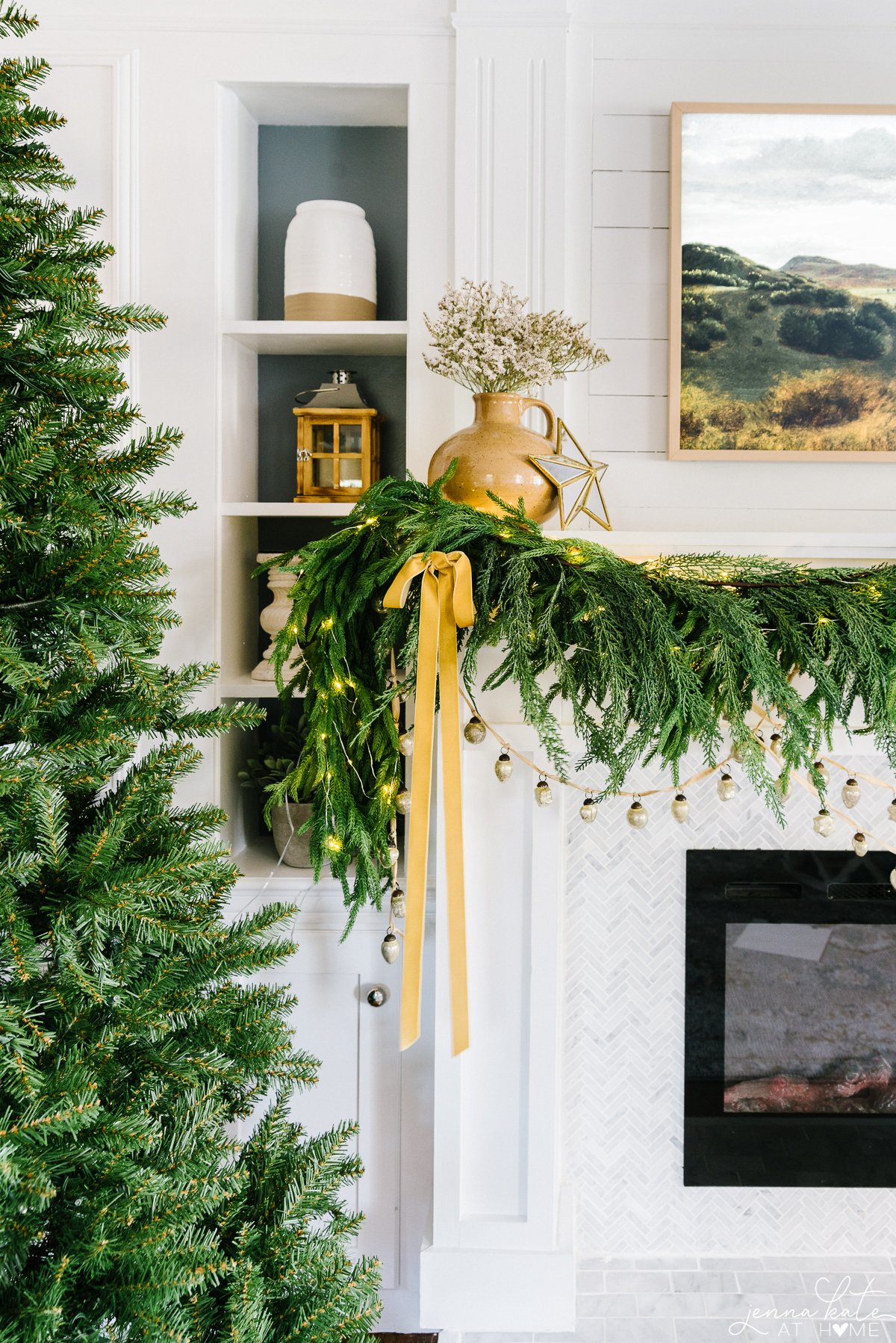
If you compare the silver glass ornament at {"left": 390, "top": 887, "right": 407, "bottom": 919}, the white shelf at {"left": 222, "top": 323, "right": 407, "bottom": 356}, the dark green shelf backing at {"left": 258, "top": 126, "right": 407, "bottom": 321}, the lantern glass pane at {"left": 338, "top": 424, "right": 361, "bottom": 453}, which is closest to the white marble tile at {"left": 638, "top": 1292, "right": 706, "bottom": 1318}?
the silver glass ornament at {"left": 390, "top": 887, "right": 407, "bottom": 919}

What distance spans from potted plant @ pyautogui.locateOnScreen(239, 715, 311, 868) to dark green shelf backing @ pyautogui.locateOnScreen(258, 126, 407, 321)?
889 millimetres

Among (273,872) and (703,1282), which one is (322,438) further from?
(703,1282)

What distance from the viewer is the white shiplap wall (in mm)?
1515

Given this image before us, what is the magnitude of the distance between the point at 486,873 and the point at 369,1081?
51 cm

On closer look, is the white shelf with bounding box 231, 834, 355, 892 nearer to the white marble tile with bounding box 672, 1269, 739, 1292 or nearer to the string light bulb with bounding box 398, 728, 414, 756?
the string light bulb with bounding box 398, 728, 414, 756

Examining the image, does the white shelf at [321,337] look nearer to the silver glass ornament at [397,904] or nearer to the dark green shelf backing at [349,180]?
the dark green shelf backing at [349,180]

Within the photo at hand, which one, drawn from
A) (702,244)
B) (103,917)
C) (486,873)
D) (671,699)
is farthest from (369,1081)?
(702,244)

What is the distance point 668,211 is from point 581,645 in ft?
A: 3.10

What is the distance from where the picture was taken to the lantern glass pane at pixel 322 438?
5.22ft

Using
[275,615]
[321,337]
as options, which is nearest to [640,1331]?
[275,615]

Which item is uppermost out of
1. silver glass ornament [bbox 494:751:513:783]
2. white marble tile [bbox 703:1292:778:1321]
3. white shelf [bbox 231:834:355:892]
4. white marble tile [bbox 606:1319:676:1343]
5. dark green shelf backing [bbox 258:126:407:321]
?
dark green shelf backing [bbox 258:126:407:321]

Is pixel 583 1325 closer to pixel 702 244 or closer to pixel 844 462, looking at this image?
pixel 844 462

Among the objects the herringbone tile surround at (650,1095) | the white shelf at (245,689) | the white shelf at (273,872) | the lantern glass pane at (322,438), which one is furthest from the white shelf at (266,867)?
the lantern glass pane at (322,438)

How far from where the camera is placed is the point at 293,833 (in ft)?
A: 5.05
